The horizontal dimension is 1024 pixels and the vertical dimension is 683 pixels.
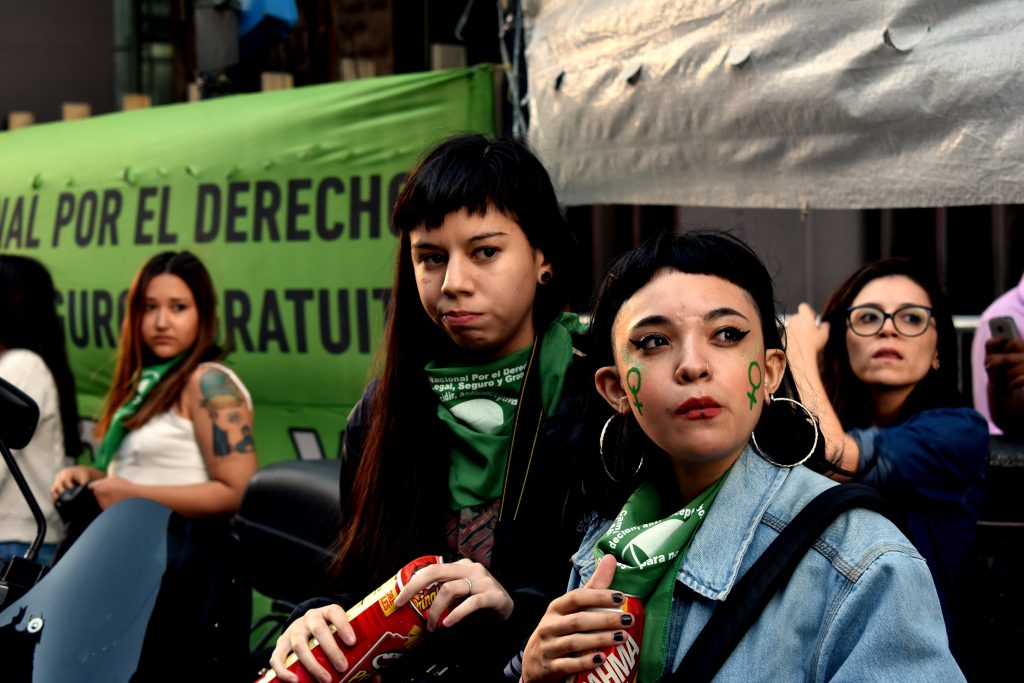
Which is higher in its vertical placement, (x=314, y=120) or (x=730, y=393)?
(x=314, y=120)

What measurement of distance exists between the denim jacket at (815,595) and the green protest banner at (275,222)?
303cm

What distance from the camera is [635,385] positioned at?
1763 mm

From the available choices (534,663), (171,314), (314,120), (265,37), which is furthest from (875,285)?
(265,37)

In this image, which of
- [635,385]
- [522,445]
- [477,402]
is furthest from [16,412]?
[635,385]

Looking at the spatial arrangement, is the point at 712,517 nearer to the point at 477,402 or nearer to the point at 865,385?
the point at 477,402

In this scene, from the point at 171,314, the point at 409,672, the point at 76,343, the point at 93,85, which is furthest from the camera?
the point at 93,85

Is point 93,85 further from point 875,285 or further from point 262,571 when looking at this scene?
point 875,285

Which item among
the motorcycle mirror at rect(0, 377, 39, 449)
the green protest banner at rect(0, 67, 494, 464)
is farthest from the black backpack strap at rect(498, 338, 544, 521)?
the green protest banner at rect(0, 67, 494, 464)

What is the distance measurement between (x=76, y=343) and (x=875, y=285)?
14.2ft

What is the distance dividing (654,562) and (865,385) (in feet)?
5.73

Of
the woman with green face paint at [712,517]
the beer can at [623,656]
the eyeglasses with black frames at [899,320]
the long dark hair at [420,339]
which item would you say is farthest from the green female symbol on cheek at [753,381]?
the eyeglasses with black frames at [899,320]

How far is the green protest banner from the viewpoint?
5.03 m

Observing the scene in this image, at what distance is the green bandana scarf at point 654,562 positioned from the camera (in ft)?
5.42

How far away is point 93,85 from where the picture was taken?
10906mm
